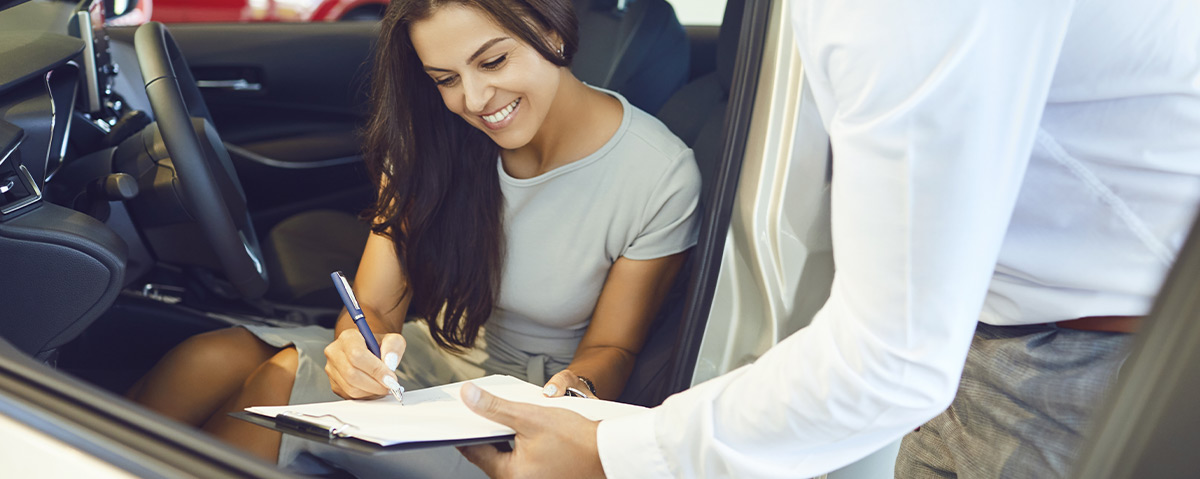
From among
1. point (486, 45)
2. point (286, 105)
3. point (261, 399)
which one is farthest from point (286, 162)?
point (486, 45)

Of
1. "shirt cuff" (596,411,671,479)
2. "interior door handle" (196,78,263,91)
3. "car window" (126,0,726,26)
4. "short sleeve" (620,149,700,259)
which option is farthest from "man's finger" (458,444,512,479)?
"car window" (126,0,726,26)

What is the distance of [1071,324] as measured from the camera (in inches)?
27.1

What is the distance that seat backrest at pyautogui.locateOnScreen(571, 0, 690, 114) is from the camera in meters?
1.59

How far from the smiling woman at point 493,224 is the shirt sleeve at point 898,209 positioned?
1.75 ft

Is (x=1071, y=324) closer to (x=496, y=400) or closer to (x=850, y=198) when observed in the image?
(x=850, y=198)

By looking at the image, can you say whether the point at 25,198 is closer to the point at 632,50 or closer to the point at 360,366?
the point at 360,366

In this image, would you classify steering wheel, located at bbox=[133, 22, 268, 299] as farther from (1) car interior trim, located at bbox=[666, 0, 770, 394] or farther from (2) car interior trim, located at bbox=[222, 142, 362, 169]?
(1) car interior trim, located at bbox=[666, 0, 770, 394]

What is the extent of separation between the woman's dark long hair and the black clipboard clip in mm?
489

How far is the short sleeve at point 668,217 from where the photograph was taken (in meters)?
1.23

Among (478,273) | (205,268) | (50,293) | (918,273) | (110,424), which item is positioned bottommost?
(205,268)

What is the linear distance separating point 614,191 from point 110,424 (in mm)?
776

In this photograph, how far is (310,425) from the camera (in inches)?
31.1

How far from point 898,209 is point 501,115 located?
2.51 feet

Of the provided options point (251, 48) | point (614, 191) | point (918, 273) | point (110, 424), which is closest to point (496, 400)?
point (110, 424)
